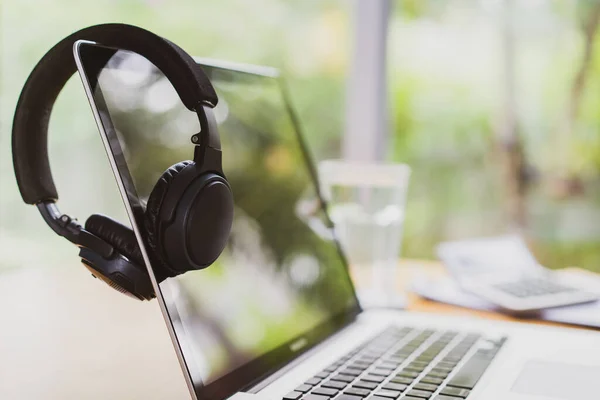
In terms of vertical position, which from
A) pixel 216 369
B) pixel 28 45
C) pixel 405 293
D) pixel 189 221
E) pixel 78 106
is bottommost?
pixel 405 293

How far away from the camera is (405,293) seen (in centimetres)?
109

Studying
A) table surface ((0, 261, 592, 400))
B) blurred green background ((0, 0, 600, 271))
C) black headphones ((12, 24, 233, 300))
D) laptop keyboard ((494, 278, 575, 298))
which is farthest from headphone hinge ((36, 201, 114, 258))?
blurred green background ((0, 0, 600, 271))

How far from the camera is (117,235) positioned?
22.6 inches

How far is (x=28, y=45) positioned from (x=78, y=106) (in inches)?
7.5

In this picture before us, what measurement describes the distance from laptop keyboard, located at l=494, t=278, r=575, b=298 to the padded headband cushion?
62cm

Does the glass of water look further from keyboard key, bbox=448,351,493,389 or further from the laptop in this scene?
keyboard key, bbox=448,351,493,389

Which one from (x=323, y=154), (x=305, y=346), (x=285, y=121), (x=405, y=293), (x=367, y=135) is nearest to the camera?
(x=305, y=346)

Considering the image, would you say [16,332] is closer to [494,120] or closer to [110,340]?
[110,340]

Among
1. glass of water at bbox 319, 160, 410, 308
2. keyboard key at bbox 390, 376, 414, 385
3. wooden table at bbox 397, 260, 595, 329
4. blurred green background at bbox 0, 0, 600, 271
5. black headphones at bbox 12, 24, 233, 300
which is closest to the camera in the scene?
black headphones at bbox 12, 24, 233, 300

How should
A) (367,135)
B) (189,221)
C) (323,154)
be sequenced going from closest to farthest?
(189,221) → (367,135) → (323,154)

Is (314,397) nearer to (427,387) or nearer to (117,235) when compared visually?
(427,387)

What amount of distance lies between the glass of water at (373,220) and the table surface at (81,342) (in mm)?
64

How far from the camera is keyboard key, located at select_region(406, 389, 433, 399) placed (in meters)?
0.59

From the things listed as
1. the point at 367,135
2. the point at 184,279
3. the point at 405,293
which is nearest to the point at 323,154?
the point at 367,135
